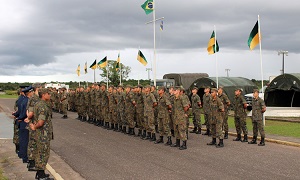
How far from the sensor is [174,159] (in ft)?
34.0

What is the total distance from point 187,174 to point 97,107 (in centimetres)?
1206

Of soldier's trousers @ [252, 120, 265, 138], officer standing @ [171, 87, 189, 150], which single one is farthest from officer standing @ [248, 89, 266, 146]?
officer standing @ [171, 87, 189, 150]

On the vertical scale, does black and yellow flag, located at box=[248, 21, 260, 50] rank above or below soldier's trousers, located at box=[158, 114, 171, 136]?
above

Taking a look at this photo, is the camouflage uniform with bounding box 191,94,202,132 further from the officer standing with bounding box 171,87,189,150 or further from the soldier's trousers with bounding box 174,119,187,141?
the soldier's trousers with bounding box 174,119,187,141

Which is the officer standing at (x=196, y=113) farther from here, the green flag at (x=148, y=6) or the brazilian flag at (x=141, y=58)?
the brazilian flag at (x=141, y=58)

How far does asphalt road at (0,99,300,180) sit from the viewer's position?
28.2ft

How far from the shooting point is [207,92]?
15.7 m

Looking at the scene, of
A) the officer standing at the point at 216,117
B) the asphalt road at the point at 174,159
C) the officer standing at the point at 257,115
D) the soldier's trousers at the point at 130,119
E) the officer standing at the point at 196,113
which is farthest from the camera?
the officer standing at the point at 196,113

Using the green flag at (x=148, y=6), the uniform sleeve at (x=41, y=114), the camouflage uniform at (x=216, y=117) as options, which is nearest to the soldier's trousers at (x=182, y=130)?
the camouflage uniform at (x=216, y=117)

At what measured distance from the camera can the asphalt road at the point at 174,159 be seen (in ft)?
28.2

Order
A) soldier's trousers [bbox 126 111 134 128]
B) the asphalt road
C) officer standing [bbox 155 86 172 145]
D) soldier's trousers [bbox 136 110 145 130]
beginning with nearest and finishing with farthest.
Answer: the asphalt road < officer standing [bbox 155 86 172 145] < soldier's trousers [bbox 136 110 145 130] < soldier's trousers [bbox 126 111 134 128]

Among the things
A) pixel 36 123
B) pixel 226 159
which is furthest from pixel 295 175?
pixel 36 123

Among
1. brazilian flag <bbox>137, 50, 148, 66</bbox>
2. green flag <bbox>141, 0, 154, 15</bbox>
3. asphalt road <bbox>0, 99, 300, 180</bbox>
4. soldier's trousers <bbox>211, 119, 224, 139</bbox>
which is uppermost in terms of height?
green flag <bbox>141, 0, 154, 15</bbox>

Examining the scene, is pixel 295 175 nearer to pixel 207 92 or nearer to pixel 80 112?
pixel 207 92
